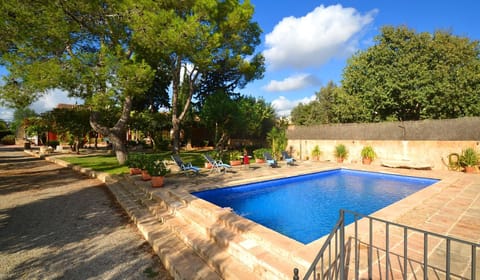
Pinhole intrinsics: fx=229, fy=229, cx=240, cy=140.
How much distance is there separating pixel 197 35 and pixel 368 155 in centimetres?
1253

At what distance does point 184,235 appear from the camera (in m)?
4.42

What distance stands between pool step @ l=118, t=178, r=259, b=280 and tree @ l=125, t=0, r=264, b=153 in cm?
751

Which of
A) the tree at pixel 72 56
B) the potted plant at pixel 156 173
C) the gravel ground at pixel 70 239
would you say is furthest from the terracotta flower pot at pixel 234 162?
the gravel ground at pixel 70 239

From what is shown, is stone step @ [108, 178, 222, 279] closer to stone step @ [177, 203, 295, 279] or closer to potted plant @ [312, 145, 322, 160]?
stone step @ [177, 203, 295, 279]

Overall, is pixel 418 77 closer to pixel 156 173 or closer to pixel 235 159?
pixel 235 159

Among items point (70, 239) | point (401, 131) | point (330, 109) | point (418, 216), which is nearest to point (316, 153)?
point (401, 131)

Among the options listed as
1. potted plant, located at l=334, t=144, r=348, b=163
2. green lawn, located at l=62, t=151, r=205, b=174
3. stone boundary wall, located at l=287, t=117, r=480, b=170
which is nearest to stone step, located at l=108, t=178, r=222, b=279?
green lawn, located at l=62, t=151, r=205, b=174

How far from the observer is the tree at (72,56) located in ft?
29.8

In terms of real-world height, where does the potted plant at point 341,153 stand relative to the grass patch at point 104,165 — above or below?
above

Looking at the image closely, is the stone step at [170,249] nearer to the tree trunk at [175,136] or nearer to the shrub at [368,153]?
the tree trunk at [175,136]

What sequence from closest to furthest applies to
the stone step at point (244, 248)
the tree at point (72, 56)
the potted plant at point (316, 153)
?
the stone step at point (244, 248)
the tree at point (72, 56)
the potted plant at point (316, 153)

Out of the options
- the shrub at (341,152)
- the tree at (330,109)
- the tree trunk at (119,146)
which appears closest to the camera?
the tree trunk at (119,146)

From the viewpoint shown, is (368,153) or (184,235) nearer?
(184,235)

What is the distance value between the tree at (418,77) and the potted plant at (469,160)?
817 cm
